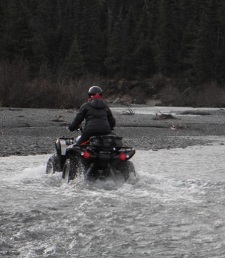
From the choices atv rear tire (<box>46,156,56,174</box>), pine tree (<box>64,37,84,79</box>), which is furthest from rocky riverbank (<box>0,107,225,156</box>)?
pine tree (<box>64,37,84,79</box>)

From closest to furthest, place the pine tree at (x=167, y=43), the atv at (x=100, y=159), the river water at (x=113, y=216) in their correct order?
1. the river water at (x=113, y=216)
2. the atv at (x=100, y=159)
3. the pine tree at (x=167, y=43)

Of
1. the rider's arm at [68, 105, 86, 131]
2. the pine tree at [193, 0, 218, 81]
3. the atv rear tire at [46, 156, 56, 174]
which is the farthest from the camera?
the pine tree at [193, 0, 218, 81]

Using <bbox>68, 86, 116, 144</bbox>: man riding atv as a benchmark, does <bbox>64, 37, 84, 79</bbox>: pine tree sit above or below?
below

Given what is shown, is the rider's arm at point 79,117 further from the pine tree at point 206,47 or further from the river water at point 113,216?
the pine tree at point 206,47

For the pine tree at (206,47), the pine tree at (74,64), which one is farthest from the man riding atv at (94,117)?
the pine tree at (206,47)

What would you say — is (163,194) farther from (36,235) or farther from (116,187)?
(36,235)

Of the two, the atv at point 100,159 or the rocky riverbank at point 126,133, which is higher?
the atv at point 100,159

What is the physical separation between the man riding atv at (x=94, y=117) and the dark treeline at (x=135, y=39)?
183ft

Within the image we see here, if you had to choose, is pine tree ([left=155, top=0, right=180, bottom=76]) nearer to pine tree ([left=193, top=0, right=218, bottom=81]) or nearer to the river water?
pine tree ([left=193, top=0, right=218, bottom=81])

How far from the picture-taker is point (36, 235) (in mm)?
7434

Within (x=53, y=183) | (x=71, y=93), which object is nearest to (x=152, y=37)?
(x=71, y=93)

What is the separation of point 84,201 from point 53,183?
1.94 meters

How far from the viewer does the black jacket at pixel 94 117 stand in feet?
37.4

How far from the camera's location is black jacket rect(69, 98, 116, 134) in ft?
37.4
